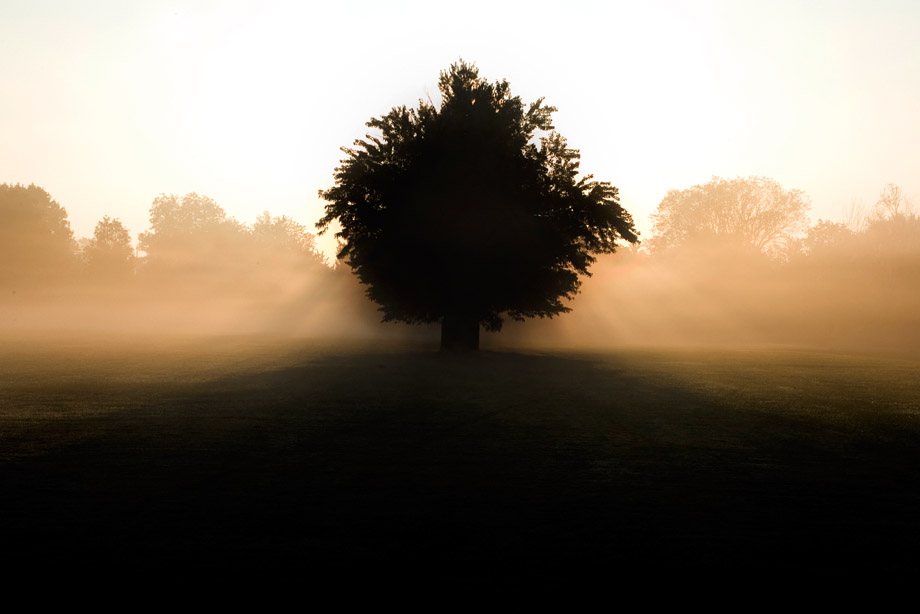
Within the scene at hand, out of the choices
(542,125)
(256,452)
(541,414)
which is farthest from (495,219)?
(256,452)

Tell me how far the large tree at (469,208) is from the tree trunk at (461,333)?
32 cm

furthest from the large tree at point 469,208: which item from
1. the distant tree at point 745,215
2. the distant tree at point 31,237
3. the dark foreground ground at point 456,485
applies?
the distant tree at point 31,237

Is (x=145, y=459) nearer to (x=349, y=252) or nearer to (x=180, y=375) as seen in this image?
(x=180, y=375)

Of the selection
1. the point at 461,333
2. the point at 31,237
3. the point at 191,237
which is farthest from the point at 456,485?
the point at 191,237

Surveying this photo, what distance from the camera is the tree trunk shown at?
3231 cm

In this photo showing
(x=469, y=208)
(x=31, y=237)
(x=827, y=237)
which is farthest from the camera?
(x=31, y=237)

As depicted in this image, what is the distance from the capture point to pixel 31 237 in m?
89.3

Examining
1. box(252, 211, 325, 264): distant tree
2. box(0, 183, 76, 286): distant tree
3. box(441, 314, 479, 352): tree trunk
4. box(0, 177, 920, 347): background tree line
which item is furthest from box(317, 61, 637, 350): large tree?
box(252, 211, 325, 264): distant tree

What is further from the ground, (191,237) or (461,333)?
(191,237)

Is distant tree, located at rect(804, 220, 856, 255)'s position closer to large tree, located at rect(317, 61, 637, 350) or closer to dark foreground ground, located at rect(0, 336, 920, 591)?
large tree, located at rect(317, 61, 637, 350)

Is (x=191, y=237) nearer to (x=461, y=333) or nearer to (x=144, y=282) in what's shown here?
(x=144, y=282)

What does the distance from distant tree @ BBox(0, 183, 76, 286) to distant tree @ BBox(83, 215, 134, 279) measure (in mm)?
2690

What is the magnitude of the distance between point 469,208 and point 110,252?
268 feet

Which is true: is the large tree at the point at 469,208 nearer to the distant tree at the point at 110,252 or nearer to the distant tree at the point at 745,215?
the distant tree at the point at 745,215
